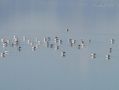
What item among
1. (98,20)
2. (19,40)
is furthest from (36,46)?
(98,20)

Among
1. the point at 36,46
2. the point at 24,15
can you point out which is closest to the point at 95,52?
the point at 36,46

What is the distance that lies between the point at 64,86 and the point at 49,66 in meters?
0.48

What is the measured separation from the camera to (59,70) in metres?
5.26

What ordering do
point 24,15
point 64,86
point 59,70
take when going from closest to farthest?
point 64,86
point 59,70
point 24,15

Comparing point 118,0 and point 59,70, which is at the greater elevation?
point 118,0

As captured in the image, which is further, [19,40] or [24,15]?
[24,15]

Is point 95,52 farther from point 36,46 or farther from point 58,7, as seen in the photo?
point 58,7

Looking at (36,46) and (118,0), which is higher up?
(118,0)

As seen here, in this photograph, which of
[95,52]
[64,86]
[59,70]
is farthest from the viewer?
[95,52]

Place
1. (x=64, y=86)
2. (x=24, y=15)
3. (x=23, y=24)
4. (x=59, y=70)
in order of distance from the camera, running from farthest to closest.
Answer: (x=24, y=15) < (x=23, y=24) < (x=59, y=70) < (x=64, y=86)

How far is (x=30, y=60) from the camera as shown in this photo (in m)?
5.49

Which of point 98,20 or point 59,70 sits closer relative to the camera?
point 59,70

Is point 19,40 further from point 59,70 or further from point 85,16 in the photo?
point 85,16

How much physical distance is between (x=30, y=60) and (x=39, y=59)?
0.09 m
